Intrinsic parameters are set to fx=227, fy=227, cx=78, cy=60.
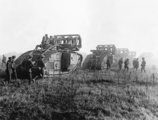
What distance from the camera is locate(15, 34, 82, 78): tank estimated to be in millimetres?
14233

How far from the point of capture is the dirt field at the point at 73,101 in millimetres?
8961

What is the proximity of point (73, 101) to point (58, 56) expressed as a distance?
5.91m

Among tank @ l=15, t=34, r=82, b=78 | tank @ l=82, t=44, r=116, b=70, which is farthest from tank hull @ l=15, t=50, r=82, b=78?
tank @ l=82, t=44, r=116, b=70

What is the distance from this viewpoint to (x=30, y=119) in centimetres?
846

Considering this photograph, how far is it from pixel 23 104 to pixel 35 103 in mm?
494

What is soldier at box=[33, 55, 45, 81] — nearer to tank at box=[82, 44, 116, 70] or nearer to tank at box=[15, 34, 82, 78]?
tank at box=[15, 34, 82, 78]

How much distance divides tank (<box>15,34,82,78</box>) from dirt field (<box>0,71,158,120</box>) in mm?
1301

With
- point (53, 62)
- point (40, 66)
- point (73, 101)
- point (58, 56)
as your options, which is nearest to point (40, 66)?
point (40, 66)

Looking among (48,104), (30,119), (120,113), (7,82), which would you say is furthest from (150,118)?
(7,82)

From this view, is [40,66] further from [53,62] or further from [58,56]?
[58,56]

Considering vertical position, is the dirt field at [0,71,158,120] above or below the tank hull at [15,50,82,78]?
below

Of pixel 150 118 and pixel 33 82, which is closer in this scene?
pixel 150 118

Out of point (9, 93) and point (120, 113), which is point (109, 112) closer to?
point (120, 113)

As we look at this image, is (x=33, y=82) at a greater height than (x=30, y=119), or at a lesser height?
greater
